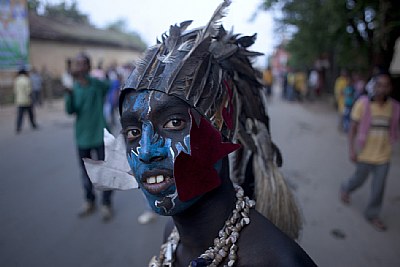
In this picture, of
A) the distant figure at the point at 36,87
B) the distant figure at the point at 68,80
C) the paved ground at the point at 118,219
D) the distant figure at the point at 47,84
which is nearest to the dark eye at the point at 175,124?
the paved ground at the point at 118,219

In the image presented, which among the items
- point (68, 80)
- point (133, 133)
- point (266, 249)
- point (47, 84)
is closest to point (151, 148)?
point (133, 133)

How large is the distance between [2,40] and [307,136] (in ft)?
27.0

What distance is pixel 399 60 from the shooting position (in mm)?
7402

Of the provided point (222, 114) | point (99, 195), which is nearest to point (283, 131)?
point (99, 195)

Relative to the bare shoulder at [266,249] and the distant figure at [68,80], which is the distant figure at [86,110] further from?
the bare shoulder at [266,249]

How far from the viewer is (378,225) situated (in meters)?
3.71

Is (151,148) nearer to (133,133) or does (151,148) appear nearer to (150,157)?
(150,157)

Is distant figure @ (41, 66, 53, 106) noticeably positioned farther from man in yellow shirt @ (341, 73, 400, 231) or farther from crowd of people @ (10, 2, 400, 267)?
crowd of people @ (10, 2, 400, 267)

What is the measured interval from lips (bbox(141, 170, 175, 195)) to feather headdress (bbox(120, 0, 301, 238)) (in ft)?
0.86

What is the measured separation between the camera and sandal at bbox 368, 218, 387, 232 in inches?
145

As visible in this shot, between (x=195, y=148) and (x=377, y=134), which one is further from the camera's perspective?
(x=377, y=134)

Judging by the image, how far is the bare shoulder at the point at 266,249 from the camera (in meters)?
1.12

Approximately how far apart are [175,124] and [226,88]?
30 cm

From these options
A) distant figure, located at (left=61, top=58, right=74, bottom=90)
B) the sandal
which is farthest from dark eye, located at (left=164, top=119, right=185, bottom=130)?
the sandal
